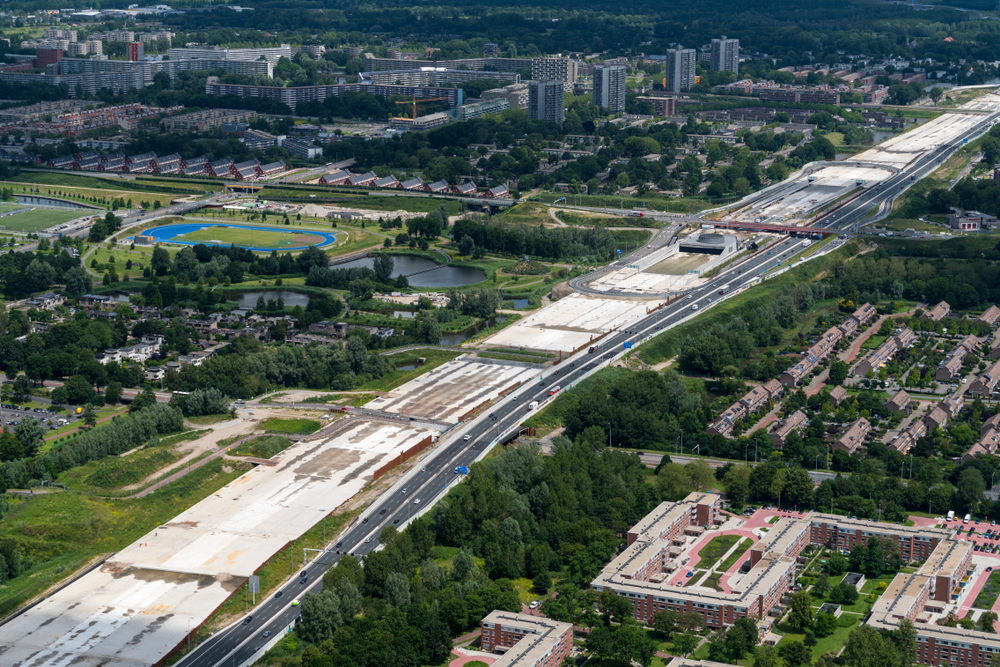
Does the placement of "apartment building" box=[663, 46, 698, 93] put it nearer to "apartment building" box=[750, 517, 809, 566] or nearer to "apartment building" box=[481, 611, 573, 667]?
"apartment building" box=[750, 517, 809, 566]

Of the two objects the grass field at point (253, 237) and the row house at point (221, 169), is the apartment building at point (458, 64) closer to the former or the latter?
the row house at point (221, 169)

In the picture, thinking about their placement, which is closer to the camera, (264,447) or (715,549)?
(715,549)

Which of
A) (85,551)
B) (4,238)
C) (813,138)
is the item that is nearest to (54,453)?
(85,551)

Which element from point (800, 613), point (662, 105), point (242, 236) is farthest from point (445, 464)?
point (662, 105)

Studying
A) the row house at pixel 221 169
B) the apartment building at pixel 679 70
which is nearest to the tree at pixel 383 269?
the row house at pixel 221 169

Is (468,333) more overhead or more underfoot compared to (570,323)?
more underfoot

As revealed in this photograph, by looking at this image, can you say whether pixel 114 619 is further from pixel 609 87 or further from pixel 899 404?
pixel 609 87
